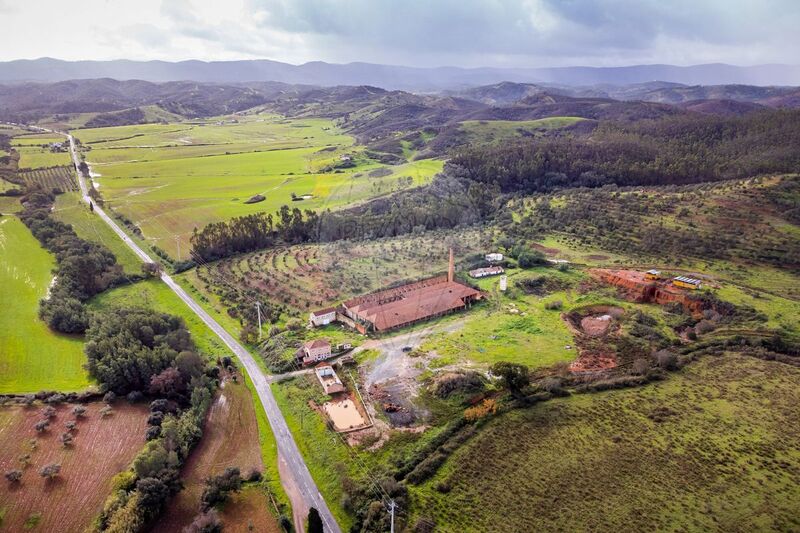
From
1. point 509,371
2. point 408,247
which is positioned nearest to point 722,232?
point 408,247

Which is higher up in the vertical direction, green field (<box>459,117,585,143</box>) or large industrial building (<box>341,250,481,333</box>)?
green field (<box>459,117,585,143</box>)

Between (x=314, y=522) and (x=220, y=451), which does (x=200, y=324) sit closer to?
(x=220, y=451)

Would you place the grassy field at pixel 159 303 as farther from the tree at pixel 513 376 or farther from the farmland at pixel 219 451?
the tree at pixel 513 376

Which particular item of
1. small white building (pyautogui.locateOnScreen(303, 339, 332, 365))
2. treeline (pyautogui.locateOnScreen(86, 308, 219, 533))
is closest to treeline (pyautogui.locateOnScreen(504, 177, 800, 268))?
small white building (pyautogui.locateOnScreen(303, 339, 332, 365))

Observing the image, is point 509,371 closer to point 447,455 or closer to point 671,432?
point 447,455

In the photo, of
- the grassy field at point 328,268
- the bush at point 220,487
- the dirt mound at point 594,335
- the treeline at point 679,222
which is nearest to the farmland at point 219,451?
the bush at point 220,487

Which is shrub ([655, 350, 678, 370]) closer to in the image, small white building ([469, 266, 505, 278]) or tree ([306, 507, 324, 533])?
small white building ([469, 266, 505, 278])

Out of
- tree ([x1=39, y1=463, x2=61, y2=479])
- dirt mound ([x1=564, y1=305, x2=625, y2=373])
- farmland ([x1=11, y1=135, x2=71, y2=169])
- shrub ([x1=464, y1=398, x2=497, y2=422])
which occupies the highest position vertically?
farmland ([x1=11, y1=135, x2=71, y2=169])

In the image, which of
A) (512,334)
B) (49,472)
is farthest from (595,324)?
(49,472)
